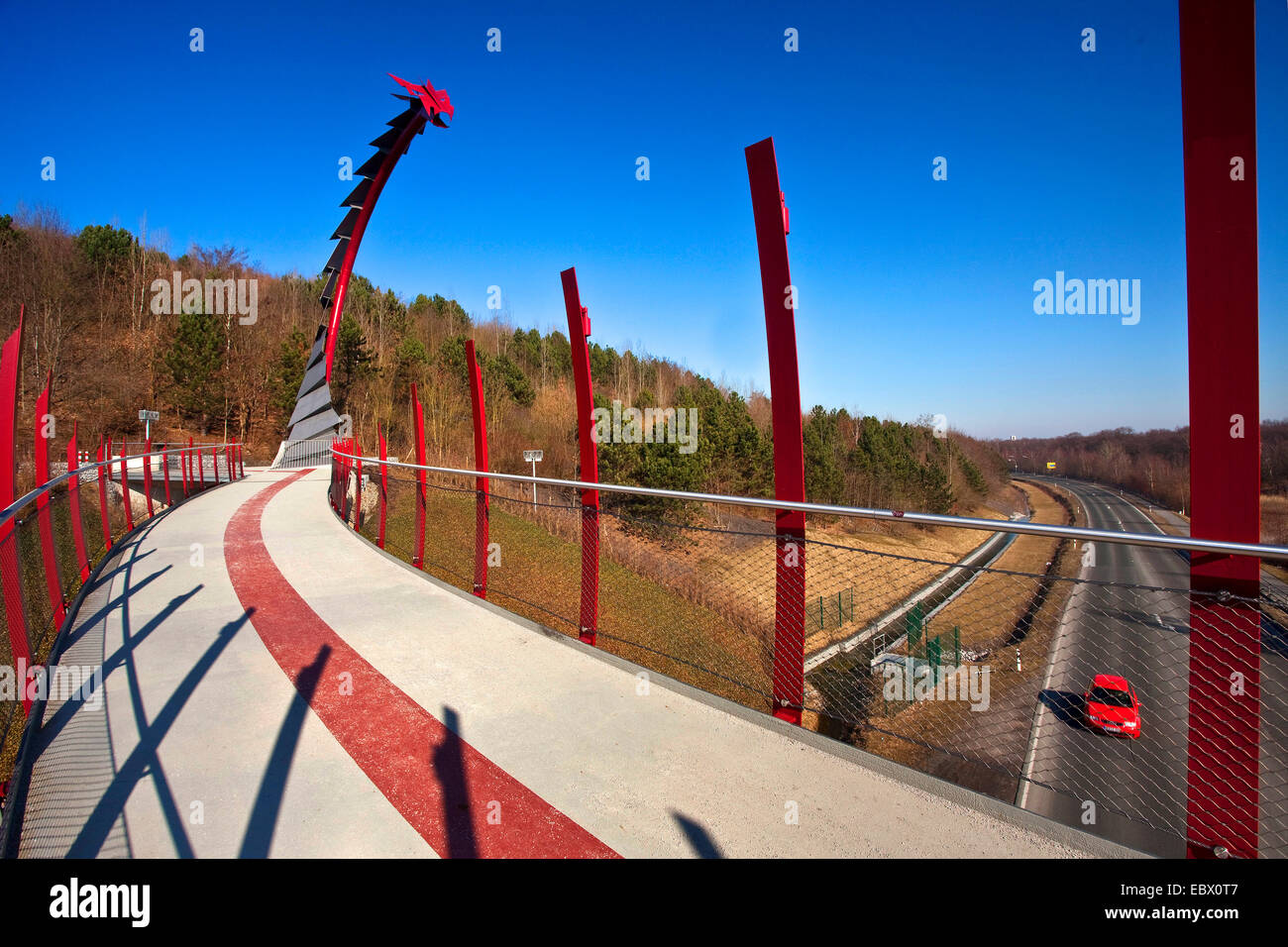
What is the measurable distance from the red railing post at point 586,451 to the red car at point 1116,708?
9.70ft

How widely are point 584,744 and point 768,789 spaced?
2.95 feet

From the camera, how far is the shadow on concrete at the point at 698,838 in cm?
209

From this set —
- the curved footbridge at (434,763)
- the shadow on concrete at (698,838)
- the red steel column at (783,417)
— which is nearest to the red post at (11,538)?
the curved footbridge at (434,763)

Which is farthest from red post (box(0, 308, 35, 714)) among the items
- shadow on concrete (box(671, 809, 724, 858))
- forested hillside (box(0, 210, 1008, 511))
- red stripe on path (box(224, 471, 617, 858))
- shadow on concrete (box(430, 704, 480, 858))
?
forested hillside (box(0, 210, 1008, 511))

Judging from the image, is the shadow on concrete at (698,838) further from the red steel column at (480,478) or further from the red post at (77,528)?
the red post at (77,528)

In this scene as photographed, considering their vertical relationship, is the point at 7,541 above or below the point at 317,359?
below

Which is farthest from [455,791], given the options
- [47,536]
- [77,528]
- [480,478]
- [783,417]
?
[77,528]

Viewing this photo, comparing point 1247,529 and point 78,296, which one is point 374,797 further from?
point 78,296

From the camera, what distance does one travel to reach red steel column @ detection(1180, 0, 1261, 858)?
74.4 inches

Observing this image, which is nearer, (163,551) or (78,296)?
(163,551)

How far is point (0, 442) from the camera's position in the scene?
143 inches

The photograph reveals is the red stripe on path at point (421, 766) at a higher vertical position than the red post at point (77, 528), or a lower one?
lower
